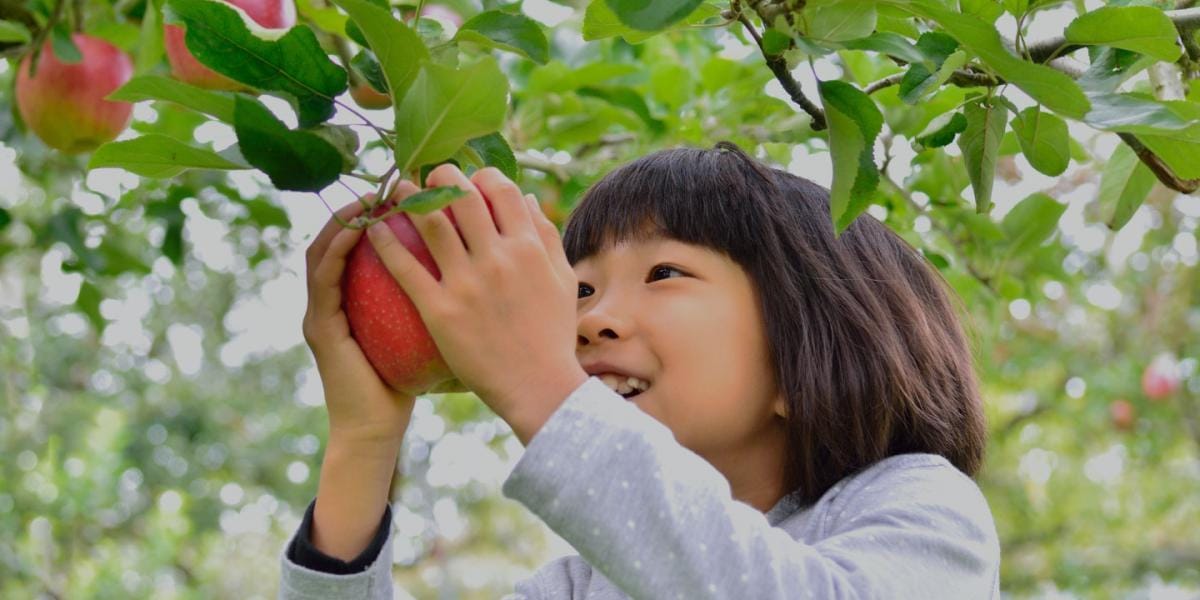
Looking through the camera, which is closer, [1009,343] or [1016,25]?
[1016,25]

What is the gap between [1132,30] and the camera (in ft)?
2.51

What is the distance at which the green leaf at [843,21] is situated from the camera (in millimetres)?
705

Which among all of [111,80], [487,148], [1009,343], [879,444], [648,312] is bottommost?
[1009,343]

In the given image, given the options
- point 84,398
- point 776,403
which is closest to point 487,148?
point 776,403

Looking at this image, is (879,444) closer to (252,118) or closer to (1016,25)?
(1016,25)

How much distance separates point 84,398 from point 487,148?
17.2 feet

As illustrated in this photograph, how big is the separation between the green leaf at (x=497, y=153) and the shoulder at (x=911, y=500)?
0.30m

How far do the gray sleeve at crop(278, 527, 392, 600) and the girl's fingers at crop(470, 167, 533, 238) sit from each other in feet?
0.96

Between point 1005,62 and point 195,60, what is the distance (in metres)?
0.69

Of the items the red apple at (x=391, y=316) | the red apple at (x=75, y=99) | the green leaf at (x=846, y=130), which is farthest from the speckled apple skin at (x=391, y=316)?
the red apple at (x=75, y=99)

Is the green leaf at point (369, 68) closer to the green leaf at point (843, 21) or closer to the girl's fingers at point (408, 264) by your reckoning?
the girl's fingers at point (408, 264)

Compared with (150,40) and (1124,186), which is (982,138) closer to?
(1124,186)

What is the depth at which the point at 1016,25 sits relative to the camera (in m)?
0.80

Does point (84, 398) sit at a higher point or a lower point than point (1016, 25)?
lower
